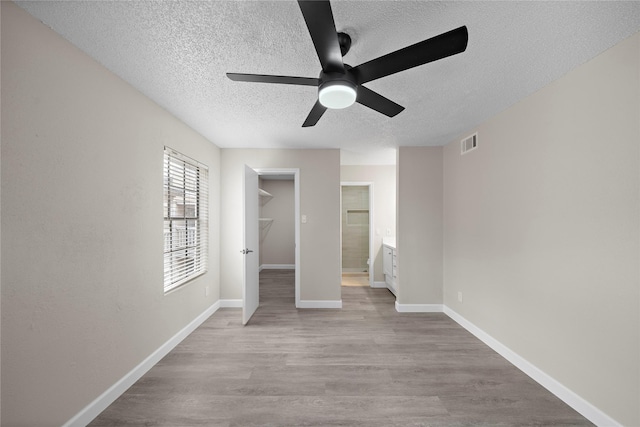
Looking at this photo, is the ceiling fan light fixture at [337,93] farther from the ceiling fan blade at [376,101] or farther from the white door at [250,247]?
the white door at [250,247]

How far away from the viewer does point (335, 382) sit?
6.83ft

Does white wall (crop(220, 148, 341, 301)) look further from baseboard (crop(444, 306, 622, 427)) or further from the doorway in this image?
baseboard (crop(444, 306, 622, 427))

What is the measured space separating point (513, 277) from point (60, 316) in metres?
3.56

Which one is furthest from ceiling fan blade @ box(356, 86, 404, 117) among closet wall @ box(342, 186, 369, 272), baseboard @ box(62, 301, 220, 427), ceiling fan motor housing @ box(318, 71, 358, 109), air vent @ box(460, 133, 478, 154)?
closet wall @ box(342, 186, 369, 272)

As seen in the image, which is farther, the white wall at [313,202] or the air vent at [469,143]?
the white wall at [313,202]

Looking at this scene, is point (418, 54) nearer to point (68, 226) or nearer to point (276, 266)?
point (68, 226)

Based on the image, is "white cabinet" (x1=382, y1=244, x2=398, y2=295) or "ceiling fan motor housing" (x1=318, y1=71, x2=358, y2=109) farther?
"white cabinet" (x1=382, y1=244, x2=398, y2=295)

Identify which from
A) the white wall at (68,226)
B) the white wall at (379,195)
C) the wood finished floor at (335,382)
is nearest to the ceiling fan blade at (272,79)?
the white wall at (68,226)

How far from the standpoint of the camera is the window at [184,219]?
8.64 ft

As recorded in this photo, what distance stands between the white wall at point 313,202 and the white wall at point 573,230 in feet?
6.39

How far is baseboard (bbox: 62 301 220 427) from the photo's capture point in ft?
5.29

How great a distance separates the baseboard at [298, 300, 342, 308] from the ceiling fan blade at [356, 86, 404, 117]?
2.97 m

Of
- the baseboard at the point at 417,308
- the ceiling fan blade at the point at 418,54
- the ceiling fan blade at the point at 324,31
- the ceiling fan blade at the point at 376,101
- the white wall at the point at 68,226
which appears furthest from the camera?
the baseboard at the point at 417,308

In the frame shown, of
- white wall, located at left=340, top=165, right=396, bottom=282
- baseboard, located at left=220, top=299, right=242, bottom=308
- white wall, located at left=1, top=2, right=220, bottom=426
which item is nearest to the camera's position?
white wall, located at left=1, top=2, right=220, bottom=426
